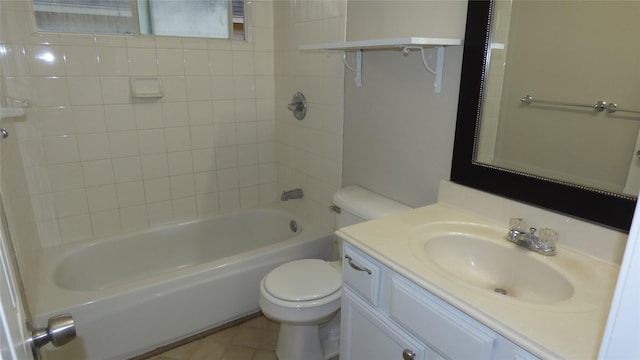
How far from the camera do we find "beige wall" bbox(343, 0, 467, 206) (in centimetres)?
149

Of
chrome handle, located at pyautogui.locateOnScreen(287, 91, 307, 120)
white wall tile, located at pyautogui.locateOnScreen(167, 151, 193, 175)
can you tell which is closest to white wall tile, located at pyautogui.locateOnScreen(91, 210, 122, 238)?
white wall tile, located at pyautogui.locateOnScreen(167, 151, 193, 175)

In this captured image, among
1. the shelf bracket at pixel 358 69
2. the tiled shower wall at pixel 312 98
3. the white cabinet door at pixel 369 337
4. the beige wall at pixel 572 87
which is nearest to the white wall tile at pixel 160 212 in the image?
the tiled shower wall at pixel 312 98

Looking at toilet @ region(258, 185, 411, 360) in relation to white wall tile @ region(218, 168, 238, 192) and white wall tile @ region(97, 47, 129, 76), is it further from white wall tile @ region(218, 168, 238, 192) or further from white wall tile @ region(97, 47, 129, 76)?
white wall tile @ region(97, 47, 129, 76)

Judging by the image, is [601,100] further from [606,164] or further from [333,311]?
[333,311]

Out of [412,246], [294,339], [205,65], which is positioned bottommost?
[294,339]

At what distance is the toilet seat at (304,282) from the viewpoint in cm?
163

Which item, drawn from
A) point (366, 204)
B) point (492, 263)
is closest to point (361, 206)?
point (366, 204)

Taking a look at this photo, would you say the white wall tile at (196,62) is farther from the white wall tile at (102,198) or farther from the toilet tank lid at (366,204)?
the toilet tank lid at (366,204)

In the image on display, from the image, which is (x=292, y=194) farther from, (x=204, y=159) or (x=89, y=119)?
(x=89, y=119)

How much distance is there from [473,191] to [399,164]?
1.36 ft

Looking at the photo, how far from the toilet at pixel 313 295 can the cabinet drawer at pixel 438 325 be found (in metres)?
0.57

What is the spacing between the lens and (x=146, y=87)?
226 cm

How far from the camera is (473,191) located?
1.43 metres

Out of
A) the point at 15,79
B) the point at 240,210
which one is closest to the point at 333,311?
the point at 240,210
